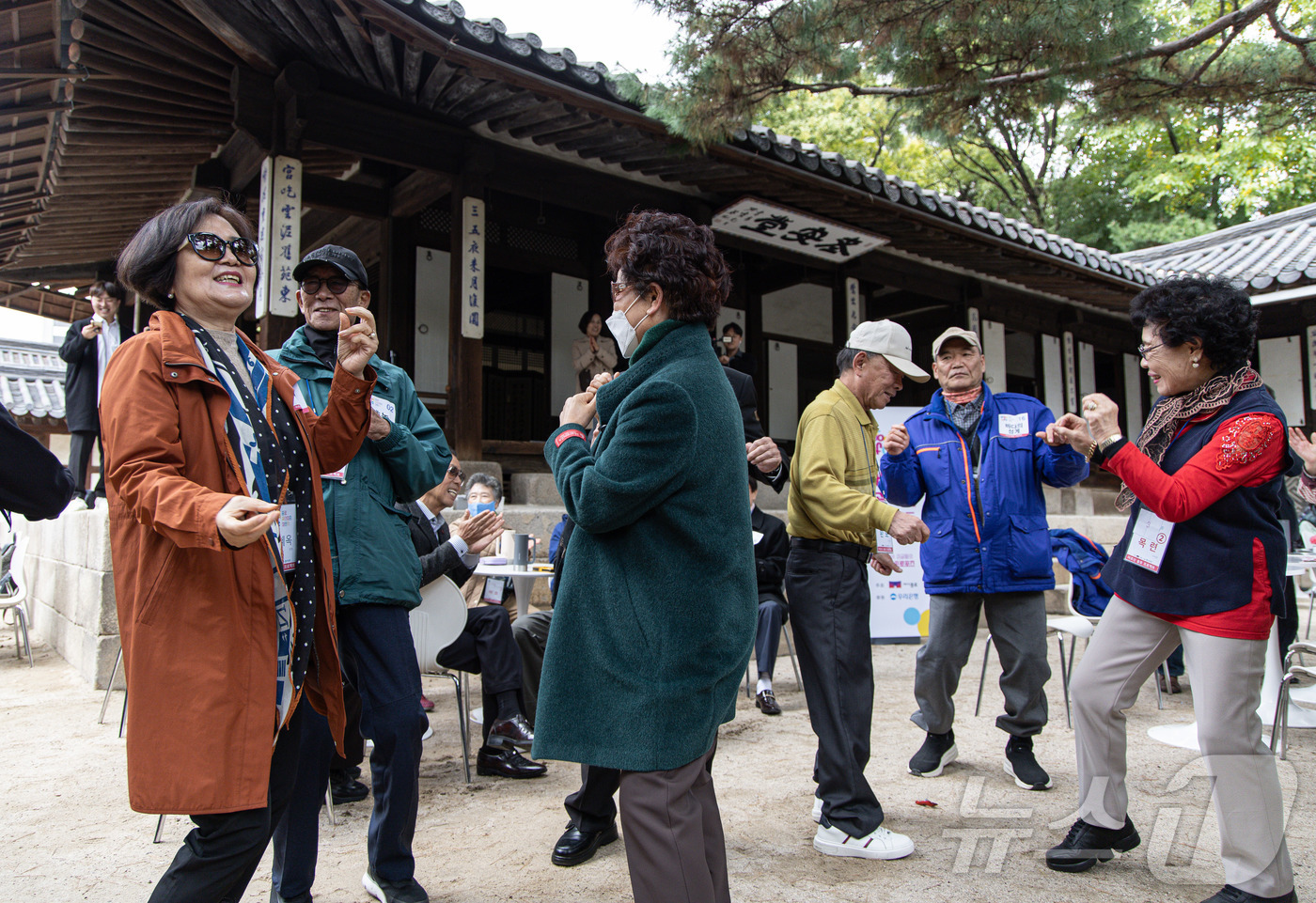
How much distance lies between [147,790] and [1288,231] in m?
15.5

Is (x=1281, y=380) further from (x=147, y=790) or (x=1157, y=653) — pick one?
(x=147, y=790)

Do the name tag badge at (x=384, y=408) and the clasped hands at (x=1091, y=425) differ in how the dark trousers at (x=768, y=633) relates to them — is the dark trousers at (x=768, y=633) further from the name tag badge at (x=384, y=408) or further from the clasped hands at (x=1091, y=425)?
the name tag badge at (x=384, y=408)

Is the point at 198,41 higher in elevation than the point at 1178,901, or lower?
higher

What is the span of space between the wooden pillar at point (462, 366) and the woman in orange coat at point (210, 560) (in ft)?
15.3

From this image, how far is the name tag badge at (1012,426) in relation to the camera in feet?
12.2

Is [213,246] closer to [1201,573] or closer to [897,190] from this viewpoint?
[1201,573]

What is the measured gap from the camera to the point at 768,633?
534 centimetres

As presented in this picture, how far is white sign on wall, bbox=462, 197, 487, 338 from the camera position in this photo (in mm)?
6773

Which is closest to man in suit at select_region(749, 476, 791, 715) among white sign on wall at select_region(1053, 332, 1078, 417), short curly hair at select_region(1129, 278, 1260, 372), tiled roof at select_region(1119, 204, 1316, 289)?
short curly hair at select_region(1129, 278, 1260, 372)

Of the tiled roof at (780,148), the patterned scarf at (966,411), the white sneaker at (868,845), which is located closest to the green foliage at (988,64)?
the tiled roof at (780,148)

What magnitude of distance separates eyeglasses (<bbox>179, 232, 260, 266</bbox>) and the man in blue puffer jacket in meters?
2.58

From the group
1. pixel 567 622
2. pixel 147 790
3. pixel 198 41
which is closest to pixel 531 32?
pixel 198 41

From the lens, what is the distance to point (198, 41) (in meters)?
5.25

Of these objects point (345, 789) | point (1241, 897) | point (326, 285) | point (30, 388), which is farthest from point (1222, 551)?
point (30, 388)
